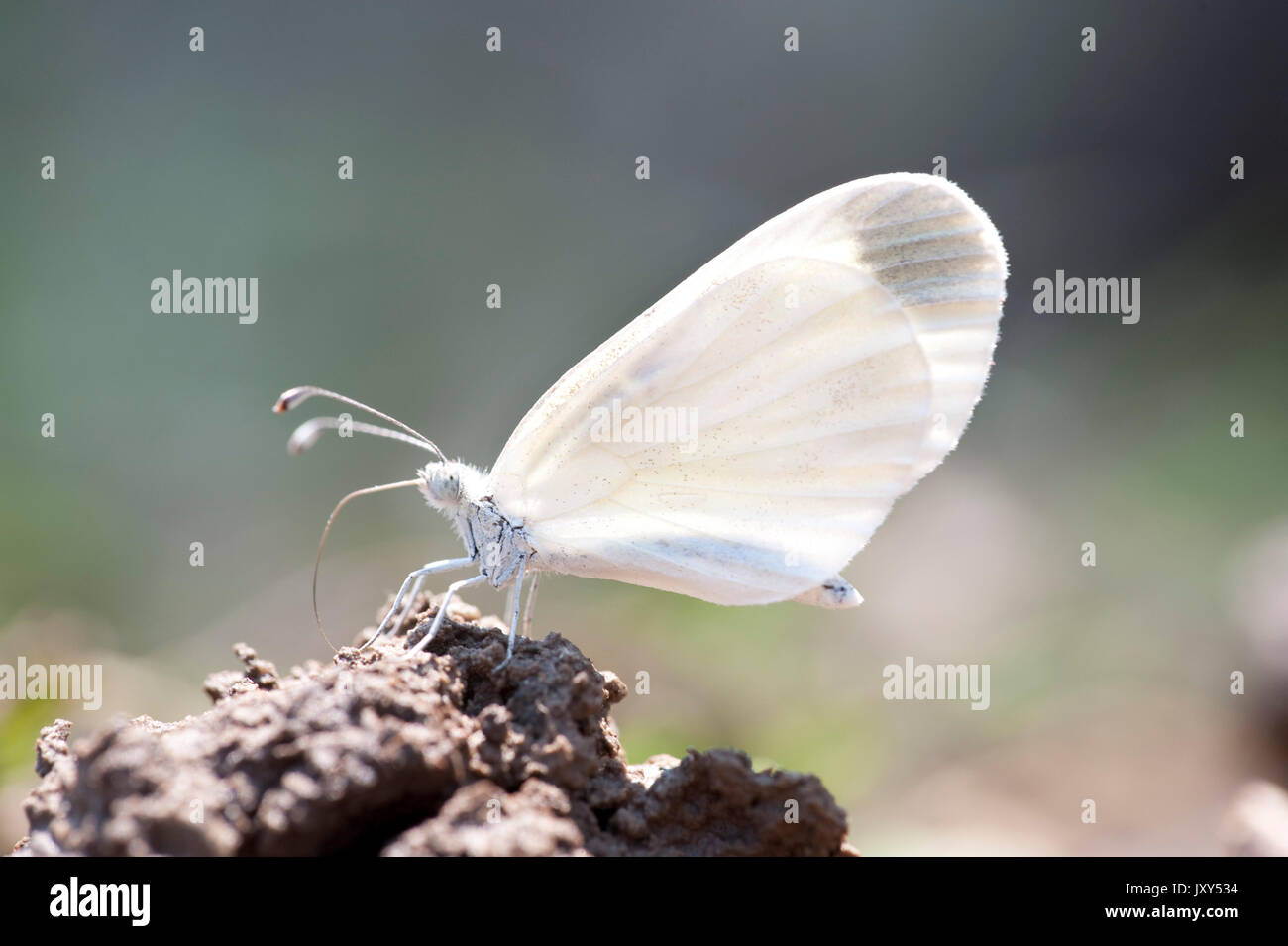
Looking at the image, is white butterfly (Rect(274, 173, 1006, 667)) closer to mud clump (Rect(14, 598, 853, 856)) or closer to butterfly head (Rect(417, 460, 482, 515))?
butterfly head (Rect(417, 460, 482, 515))

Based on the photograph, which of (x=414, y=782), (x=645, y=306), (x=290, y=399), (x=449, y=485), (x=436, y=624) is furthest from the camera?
(x=645, y=306)

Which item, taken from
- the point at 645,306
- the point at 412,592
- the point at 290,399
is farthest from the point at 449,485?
the point at 645,306

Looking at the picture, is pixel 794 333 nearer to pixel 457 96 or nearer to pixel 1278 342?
pixel 1278 342

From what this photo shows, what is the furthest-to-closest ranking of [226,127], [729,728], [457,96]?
[457,96] < [226,127] < [729,728]

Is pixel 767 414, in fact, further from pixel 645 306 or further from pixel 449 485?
pixel 645 306

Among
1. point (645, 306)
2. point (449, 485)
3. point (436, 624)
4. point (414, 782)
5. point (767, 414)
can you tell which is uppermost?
point (645, 306)

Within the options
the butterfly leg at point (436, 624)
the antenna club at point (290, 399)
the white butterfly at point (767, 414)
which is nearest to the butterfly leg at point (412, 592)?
the white butterfly at point (767, 414)

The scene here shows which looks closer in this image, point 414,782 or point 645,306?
point 414,782
